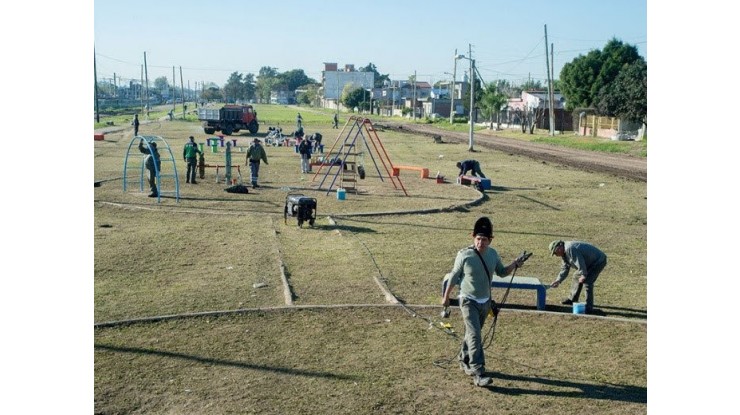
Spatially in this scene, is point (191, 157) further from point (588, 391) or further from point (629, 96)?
point (629, 96)

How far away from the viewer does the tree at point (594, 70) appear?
63594 millimetres

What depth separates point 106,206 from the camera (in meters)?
21.1

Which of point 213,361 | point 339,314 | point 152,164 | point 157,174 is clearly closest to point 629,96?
point 152,164

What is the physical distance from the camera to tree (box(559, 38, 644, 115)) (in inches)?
2504

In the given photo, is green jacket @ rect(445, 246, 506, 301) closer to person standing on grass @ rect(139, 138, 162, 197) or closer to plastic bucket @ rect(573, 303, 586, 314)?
plastic bucket @ rect(573, 303, 586, 314)

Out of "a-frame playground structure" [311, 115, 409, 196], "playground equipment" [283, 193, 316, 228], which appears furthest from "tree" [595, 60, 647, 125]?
"playground equipment" [283, 193, 316, 228]

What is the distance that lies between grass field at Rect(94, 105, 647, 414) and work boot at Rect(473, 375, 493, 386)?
108 mm

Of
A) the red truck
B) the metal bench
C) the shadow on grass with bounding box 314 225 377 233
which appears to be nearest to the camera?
the metal bench

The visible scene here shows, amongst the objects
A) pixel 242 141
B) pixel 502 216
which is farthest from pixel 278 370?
pixel 242 141

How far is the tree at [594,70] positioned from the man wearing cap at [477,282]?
56695mm

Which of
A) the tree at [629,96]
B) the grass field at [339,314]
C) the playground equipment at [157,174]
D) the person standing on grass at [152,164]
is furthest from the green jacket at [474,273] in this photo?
the tree at [629,96]

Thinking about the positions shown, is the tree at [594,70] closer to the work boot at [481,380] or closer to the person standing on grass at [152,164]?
the person standing on grass at [152,164]
